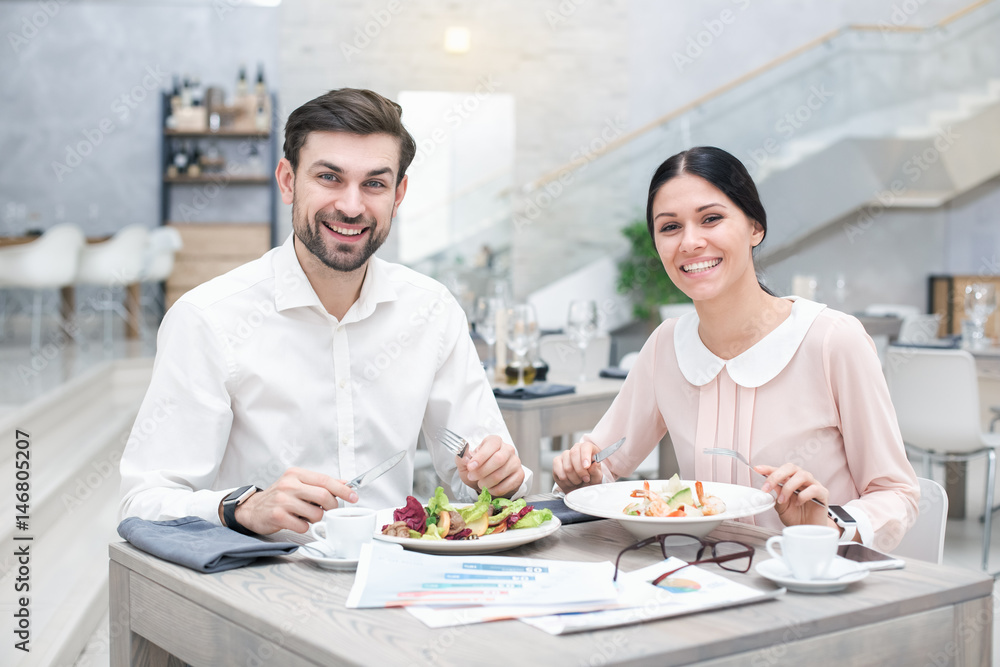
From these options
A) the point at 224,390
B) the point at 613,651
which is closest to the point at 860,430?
the point at 613,651

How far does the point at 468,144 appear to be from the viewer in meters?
8.85

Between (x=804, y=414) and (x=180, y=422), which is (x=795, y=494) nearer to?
(x=804, y=414)

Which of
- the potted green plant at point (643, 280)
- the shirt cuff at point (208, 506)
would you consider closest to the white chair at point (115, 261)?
the potted green plant at point (643, 280)

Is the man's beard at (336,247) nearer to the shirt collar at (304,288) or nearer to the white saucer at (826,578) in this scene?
the shirt collar at (304,288)

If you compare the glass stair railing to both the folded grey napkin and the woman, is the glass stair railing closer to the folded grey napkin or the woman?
the woman

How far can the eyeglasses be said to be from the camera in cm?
111

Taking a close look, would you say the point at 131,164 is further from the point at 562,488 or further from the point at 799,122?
the point at 562,488

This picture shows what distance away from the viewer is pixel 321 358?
170cm

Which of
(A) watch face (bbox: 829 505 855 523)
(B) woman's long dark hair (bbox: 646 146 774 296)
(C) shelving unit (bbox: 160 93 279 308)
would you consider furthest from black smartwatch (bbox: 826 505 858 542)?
(C) shelving unit (bbox: 160 93 279 308)

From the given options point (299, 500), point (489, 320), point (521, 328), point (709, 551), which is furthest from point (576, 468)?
point (489, 320)

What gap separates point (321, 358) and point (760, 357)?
2.54 feet

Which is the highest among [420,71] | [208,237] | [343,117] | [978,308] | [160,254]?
[420,71]

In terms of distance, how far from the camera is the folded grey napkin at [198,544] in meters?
1.13

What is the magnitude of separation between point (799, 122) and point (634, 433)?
652 cm
